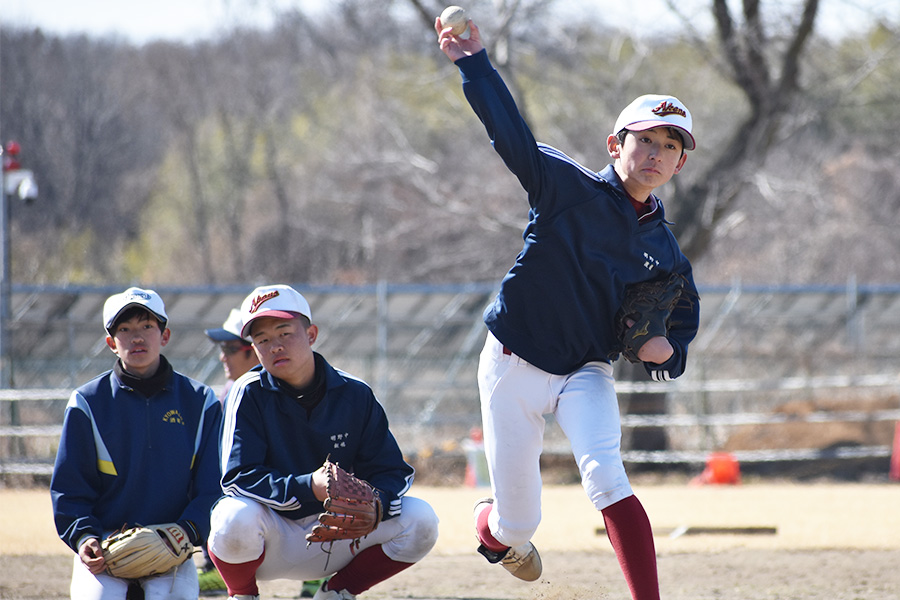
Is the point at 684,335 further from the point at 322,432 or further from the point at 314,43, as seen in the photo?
the point at 314,43

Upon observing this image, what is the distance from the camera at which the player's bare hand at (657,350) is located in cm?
388

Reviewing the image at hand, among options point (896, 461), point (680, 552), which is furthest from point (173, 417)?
point (896, 461)

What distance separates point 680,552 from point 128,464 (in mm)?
3975

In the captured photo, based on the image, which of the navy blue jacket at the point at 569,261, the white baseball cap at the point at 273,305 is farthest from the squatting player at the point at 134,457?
the navy blue jacket at the point at 569,261

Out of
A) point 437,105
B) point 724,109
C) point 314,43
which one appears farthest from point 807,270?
point 314,43

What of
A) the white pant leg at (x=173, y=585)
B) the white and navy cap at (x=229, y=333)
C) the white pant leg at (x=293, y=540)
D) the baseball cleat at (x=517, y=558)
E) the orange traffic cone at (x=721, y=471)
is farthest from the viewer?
the orange traffic cone at (x=721, y=471)

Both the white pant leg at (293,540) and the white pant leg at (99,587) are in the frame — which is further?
the white pant leg at (99,587)

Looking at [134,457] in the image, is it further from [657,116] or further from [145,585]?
[657,116]

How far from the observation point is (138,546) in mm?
3877

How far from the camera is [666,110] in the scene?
381cm

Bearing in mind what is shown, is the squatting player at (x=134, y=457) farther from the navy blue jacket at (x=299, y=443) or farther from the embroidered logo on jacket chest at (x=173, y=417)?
the navy blue jacket at (x=299, y=443)

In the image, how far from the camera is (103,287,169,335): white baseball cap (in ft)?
13.7

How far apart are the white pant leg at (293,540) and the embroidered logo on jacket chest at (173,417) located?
1.60 ft

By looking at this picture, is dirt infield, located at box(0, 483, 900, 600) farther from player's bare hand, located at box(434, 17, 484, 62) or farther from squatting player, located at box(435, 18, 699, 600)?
player's bare hand, located at box(434, 17, 484, 62)
